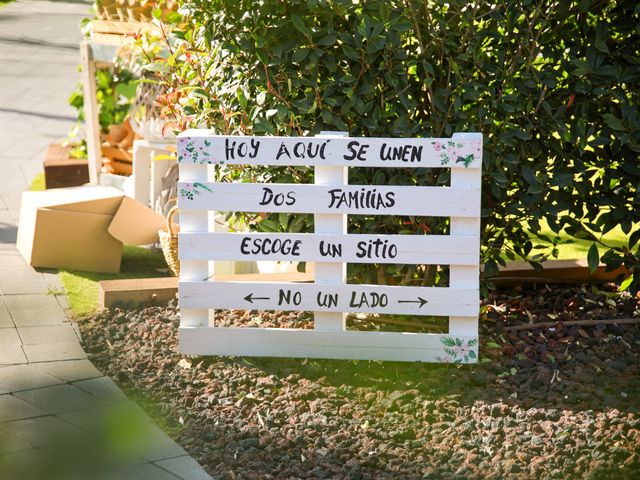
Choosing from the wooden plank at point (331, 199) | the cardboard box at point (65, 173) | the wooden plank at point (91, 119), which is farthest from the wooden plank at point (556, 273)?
the cardboard box at point (65, 173)

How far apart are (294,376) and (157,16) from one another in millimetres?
1956

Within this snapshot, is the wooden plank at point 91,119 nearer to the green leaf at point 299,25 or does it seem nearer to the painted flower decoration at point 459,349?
the green leaf at point 299,25

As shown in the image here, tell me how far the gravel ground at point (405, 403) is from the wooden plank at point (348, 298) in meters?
0.25

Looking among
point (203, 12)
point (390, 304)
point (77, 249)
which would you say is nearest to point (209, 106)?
point (203, 12)

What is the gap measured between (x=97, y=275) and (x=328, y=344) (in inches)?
84.9

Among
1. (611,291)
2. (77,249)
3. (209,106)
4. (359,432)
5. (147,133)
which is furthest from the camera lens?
(147,133)

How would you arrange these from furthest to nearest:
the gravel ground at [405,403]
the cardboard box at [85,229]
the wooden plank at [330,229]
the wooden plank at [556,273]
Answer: the cardboard box at [85,229], the wooden plank at [556,273], the wooden plank at [330,229], the gravel ground at [405,403]

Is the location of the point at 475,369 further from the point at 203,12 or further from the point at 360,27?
the point at 203,12

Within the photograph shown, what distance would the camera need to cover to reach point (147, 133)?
6078 mm

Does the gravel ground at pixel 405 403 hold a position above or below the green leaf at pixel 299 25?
below

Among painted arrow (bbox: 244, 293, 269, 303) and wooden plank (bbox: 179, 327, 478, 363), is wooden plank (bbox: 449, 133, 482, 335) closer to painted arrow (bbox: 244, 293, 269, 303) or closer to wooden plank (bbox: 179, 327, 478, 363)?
wooden plank (bbox: 179, 327, 478, 363)

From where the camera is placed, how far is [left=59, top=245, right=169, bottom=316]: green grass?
4.70 metres

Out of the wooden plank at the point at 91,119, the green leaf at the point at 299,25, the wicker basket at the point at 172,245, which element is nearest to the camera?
the green leaf at the point at 299,25

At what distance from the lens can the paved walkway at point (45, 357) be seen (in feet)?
2.23
